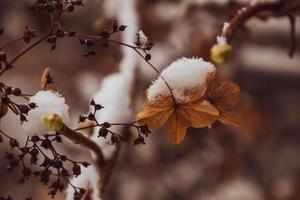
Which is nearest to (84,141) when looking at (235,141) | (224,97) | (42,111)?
(42,111)

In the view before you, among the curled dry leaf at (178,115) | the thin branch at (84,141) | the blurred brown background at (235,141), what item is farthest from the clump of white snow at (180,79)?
the blurred brown background at (235,141)

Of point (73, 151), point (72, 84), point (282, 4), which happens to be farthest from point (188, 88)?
point (72, 84)

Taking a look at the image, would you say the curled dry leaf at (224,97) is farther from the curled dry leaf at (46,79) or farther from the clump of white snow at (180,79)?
the curled dry leaf at (46,79)

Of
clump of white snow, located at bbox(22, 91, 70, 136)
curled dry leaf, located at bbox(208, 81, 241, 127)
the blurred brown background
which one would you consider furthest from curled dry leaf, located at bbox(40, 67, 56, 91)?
the blurred brown background

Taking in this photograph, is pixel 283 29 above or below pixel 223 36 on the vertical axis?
above

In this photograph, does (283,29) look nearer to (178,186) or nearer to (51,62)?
(178,186)

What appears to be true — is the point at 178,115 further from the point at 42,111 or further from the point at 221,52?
the point at 42,111

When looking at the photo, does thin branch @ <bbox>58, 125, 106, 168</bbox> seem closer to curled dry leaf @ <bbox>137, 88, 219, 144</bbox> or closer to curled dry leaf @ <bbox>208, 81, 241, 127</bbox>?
curled dry leaf @ <bbox>137, 88, 219, 144</bbox>
